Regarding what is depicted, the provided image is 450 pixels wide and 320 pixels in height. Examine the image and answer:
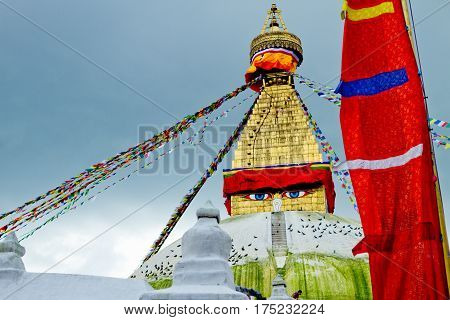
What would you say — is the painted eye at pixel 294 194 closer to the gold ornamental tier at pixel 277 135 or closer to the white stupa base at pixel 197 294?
the gold ornamental tier at pixel 277 135

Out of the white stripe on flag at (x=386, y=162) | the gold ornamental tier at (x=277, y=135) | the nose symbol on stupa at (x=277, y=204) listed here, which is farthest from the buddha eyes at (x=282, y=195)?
the white stripe on flag at (x=386, y=162)

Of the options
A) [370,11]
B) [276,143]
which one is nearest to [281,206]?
[276,143]

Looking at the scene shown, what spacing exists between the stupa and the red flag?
6.30 meters

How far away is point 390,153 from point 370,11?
6.45ft

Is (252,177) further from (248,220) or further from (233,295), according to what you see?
(233,295)

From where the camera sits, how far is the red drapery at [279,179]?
55.7 ft

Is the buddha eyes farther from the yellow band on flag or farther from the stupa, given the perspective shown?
the yellow band on flag

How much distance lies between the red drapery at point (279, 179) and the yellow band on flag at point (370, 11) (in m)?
10.9

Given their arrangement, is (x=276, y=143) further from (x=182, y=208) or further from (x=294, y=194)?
(x=182, y=208)

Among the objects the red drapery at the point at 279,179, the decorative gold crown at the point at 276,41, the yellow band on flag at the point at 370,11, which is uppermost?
the decorative gold crown at the point at 276,41

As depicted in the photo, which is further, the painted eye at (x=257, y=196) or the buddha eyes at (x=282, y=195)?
the painted eye at (x=257, y=196)

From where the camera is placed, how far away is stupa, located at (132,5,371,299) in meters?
12.1

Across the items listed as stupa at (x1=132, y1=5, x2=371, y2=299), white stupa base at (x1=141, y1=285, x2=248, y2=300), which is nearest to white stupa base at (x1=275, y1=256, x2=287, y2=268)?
stupa at (x1=132, y1=5, x2=371, y2=299)
